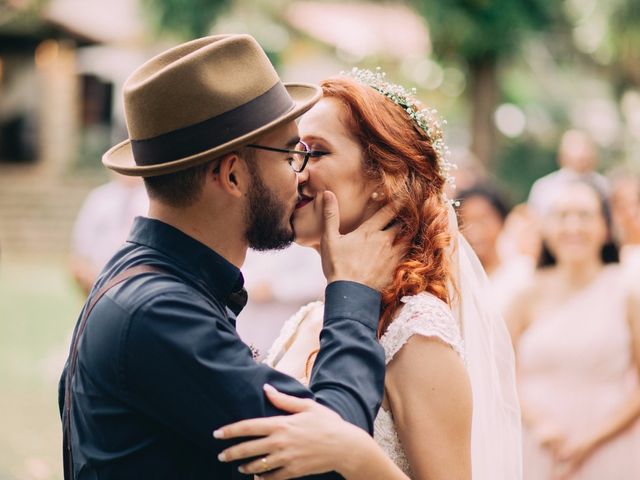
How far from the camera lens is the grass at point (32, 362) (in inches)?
285

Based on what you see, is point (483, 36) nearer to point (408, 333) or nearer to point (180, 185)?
point (408, 333)

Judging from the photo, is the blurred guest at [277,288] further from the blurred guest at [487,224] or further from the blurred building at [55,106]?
the blurred building at [55,106]

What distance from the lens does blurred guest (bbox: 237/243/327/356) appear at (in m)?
6.35

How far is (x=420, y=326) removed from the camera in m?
2.71

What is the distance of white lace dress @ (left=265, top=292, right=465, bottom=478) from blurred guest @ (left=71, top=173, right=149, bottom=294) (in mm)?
4823

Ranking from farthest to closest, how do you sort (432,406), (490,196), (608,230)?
1. (490,196)
2. (608,230)
3. (432,406)

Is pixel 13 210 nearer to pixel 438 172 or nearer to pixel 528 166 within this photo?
pixel 528 166

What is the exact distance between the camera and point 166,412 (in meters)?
2.20

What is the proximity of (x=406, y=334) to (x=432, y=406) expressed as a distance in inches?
8.4

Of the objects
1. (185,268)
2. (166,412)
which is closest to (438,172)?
(185,268)

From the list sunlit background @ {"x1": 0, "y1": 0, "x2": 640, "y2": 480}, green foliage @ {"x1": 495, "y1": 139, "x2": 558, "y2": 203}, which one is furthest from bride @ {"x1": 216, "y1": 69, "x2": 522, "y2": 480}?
green foliage @ {"x1": 495, "y1": 139, "x2": 558, "y2": 203}

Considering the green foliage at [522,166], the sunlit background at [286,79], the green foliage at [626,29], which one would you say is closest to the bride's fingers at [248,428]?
the sunlit background at [286,79]

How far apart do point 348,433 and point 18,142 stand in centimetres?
2485

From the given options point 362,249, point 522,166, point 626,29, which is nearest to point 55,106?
point 522,166
